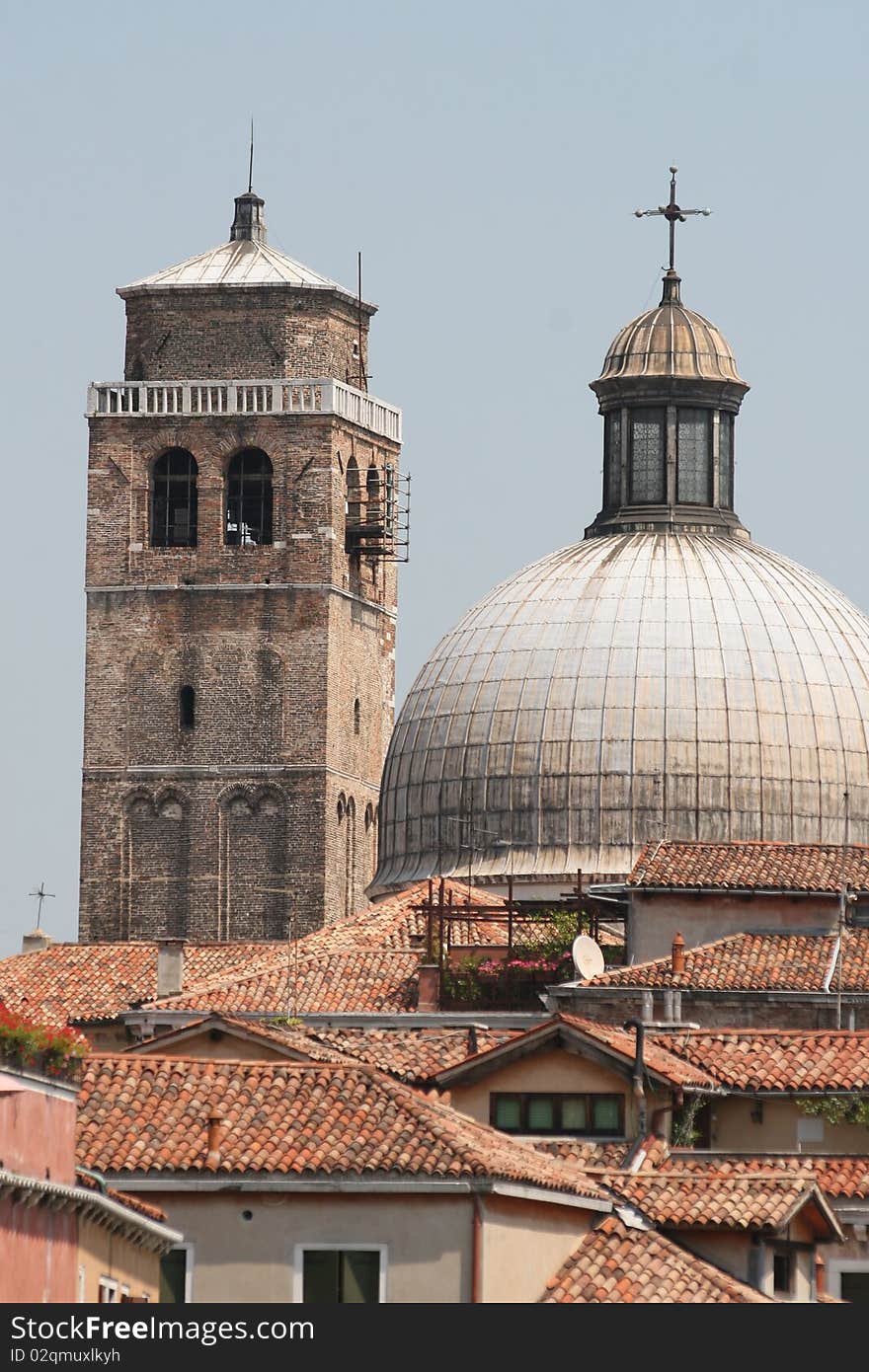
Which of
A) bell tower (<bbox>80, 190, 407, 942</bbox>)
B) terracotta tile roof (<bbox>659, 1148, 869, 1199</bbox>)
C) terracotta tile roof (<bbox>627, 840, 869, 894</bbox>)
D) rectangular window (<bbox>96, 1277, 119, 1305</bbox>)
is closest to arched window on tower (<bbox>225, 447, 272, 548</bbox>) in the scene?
bell tower (<bbox>80, 190, 407, 942</bbox>)

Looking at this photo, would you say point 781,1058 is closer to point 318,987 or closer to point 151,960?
point 318,987

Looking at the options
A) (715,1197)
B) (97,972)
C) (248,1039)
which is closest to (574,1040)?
(248,1039)

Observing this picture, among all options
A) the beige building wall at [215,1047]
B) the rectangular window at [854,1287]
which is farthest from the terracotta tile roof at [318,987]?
the rectangular window at [854,1287]

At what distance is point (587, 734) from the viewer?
79188 millimetres

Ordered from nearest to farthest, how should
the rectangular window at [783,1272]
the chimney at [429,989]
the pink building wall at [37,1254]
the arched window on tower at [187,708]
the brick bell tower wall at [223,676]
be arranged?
the pink building wall at [37,1254] < the rectangular window at [783,1272] < the chimney at [429,989] < the brick bell tower wall at [223,676] < the arched window on tower at [187,708]

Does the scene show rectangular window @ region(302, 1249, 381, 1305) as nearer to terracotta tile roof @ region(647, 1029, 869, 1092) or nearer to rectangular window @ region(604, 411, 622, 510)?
terracotta tile roof @ region(647, 1029, 869, 1092)

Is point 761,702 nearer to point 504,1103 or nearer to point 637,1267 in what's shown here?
point 504,1103

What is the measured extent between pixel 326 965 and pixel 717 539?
1986 centimetres

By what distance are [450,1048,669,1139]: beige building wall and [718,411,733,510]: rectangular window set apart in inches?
1438

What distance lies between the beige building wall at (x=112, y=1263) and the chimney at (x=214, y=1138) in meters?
3.19

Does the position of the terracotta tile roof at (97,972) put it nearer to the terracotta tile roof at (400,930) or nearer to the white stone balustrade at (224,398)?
the terracotta tile roof at (400,930)

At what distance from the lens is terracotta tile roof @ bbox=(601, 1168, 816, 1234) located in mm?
41156

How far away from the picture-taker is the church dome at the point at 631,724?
78.8 metres
